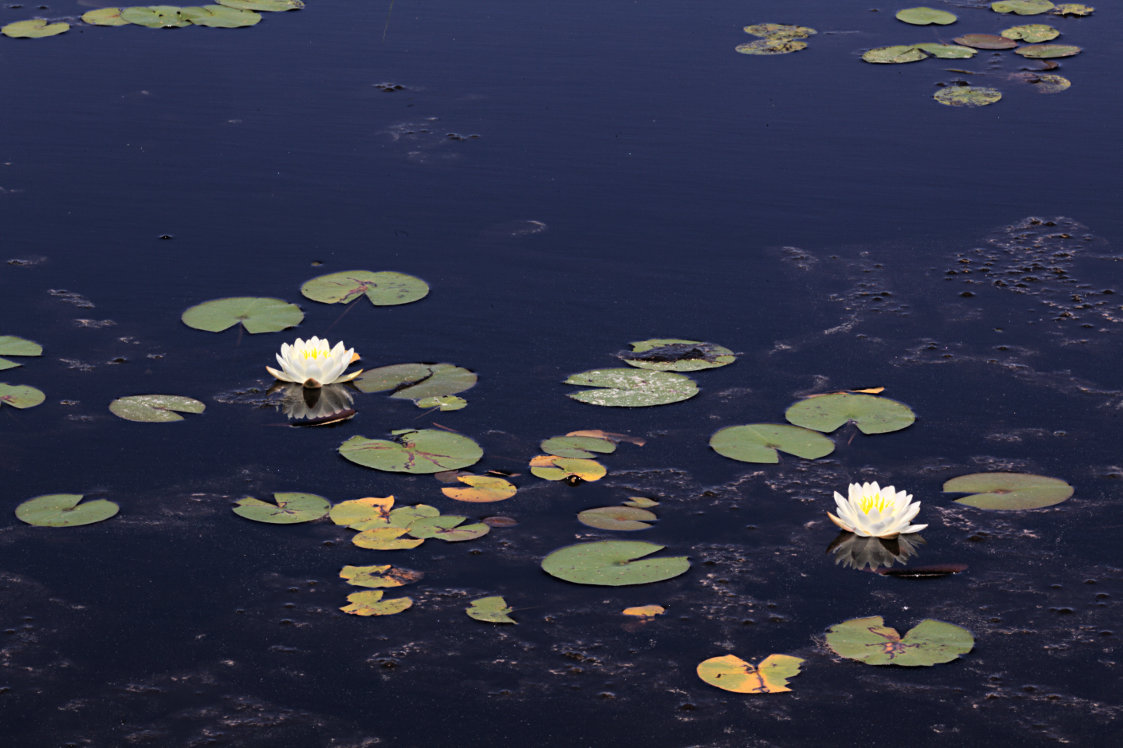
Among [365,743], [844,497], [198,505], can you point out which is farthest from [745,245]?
[365,743]

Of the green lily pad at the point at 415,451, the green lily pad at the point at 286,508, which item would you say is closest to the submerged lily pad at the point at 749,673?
→ the green lily pad at the point at 415,451

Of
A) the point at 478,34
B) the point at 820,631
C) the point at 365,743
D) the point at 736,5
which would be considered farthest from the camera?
the point at 736,5

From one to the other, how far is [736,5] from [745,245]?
203 inches

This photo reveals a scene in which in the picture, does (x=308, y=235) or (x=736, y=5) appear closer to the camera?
(x=308, y=235)

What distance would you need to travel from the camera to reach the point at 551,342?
709cm

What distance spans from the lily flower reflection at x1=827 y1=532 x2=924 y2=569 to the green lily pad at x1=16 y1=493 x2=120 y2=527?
316 centimetres

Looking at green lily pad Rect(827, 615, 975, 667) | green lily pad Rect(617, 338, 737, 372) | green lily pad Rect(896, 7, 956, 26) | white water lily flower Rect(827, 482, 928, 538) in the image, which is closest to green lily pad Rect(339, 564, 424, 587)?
green lily pad Rect(827, 615, 975, 667)

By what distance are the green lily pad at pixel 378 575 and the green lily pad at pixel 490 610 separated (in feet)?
1.01

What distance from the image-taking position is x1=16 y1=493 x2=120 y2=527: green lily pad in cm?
566

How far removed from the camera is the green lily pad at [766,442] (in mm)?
6102

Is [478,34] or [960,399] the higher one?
[478,34]

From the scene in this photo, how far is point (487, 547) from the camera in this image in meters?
5.48

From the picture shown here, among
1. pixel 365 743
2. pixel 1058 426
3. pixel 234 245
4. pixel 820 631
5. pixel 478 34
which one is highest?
pixel 478 34

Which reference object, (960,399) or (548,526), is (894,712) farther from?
(960,399)
